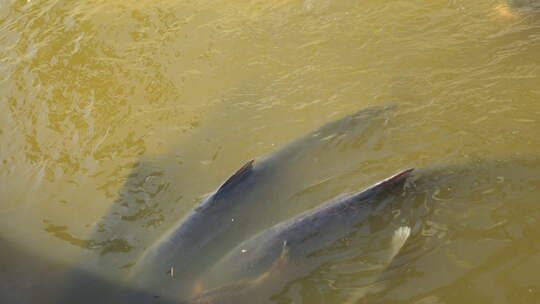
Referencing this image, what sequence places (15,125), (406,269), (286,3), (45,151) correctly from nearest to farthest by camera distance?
(406,269)
(45,151)
(15,125)
(286,3)

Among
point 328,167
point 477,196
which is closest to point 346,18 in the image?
point 328,167

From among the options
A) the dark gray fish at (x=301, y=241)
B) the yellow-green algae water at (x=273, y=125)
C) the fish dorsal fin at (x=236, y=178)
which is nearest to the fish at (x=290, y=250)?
the dark gray fish at (x=301, y=241)

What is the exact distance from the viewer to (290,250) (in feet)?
12.2

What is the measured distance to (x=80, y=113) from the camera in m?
6.11

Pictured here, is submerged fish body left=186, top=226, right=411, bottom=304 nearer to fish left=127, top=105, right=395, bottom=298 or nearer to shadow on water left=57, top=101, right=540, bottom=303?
shadow on water left=57, top=101, right=540, bottom=303

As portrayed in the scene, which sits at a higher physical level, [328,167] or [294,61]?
[294,61]

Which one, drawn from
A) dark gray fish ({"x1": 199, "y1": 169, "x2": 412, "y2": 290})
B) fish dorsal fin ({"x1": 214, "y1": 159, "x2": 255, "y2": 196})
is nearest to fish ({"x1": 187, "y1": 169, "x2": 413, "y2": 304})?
dark gray fish ({"x1": 199, "y1": 169, "x2": 412, "y2": 290})

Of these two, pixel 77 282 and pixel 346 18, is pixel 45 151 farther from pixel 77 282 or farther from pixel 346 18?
pixel 346 18

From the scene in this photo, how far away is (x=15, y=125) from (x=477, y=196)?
18.1 ft

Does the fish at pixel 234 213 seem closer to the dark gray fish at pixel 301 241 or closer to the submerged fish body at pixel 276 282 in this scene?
the dark gray fish at pixel 301 241

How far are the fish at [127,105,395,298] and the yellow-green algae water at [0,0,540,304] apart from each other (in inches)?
8.5

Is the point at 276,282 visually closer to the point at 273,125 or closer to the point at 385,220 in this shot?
the point at 385,220

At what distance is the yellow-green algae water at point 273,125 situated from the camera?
3656 mm

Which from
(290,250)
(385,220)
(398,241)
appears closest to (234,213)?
(290,250)
